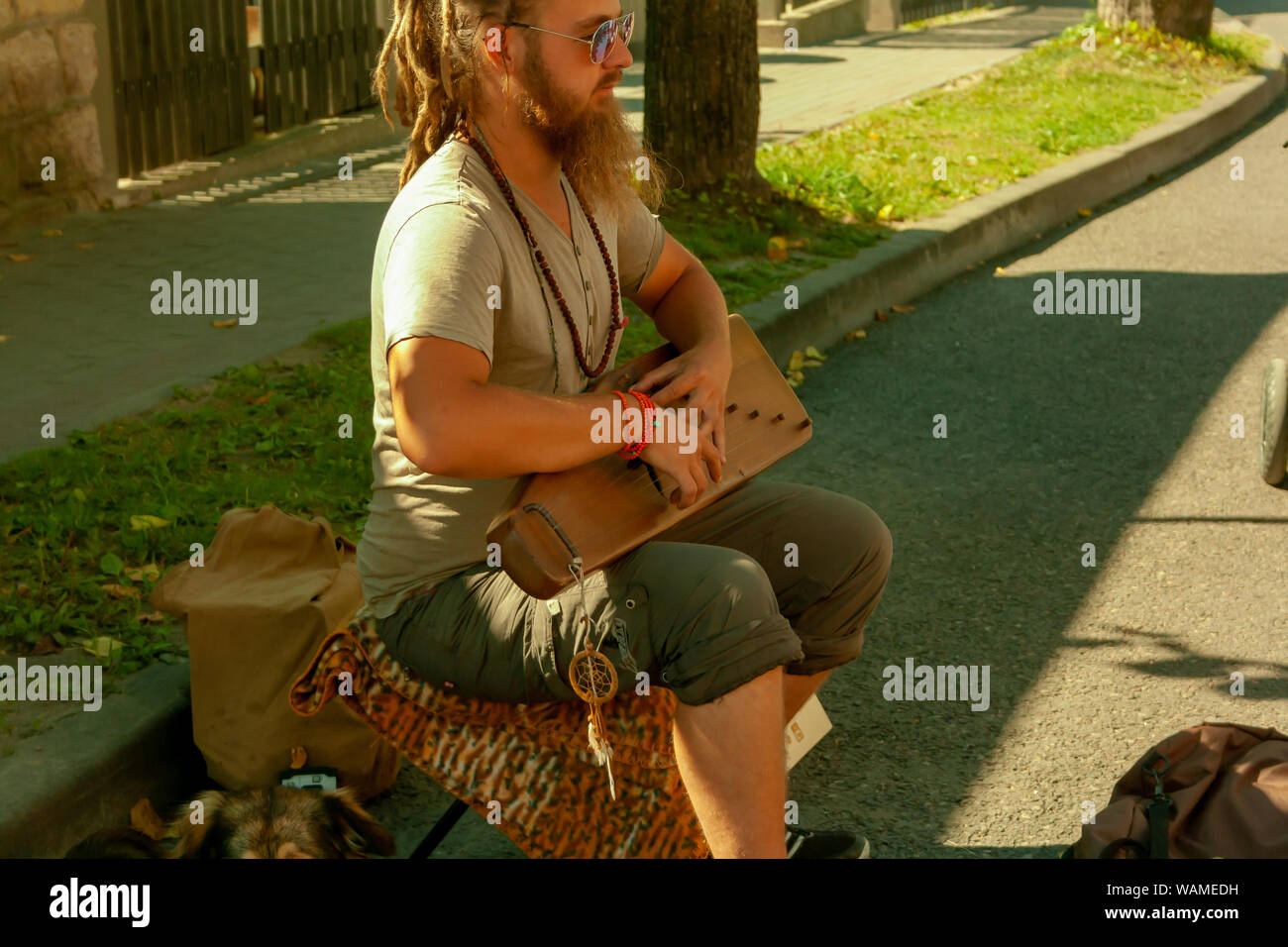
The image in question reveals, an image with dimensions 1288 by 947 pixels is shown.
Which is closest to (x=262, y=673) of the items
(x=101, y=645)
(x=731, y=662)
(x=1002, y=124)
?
(x=101, y=645)

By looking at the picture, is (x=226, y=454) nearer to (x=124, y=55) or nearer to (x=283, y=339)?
(x=283, y=339)

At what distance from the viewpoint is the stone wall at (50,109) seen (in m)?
7.73

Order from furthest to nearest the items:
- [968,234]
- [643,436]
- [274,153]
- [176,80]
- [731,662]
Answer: [274,153], [176,80], [968,234], [643,436], [731,662]

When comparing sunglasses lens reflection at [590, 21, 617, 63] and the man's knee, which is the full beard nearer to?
sunglasses lens reflection at [590, 21, 617, 63]

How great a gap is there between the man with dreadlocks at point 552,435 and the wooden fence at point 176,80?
6429 mm

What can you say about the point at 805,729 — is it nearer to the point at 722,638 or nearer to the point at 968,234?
the point at 722,638

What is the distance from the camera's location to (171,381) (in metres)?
5.33

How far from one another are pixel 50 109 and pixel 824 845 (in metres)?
6.74

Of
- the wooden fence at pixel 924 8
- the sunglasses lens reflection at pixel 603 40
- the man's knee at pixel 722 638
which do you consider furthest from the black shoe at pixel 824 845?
the wooden fence at pixel 924 8

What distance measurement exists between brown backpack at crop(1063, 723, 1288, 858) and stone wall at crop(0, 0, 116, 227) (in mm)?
6838

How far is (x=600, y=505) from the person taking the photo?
2602 mm

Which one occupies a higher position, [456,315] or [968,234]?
[456,315]

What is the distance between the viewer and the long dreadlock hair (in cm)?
269

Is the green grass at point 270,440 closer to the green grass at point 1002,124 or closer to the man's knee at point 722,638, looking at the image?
the green grass at point 1002,124
